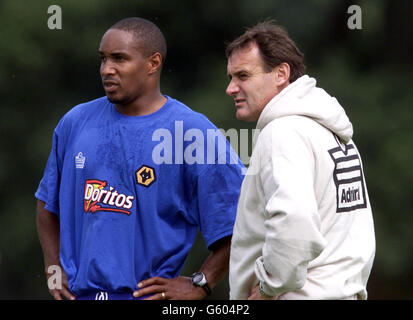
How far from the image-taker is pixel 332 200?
9.36 ft

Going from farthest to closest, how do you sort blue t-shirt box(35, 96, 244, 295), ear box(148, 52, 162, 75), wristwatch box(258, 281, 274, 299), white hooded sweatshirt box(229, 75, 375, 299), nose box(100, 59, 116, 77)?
ear box(148, 52, 162, 75) < nose box(100, 59, 116, 77) < blue t-shirt box(35, 96, 244, 295) < wristwatch box(258, 281, 274, 299) < white hooded sweatshirt box(229, 75, 375, 299)

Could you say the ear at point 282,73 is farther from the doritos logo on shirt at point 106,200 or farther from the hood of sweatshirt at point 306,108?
the doritos logo on shirt at point 106,200

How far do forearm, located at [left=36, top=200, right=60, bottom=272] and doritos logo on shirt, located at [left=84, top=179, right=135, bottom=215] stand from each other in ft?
1.12

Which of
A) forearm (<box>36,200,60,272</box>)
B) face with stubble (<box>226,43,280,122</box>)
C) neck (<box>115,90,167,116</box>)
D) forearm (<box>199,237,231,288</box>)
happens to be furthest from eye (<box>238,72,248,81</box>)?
forearm (<box>36,200,60,272</box>)

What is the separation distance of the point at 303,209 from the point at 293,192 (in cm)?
6

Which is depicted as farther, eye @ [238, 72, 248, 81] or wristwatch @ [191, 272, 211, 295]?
wristwatch @ [191, 272, 211, 295]

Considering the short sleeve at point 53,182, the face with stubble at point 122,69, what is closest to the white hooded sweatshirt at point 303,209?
the face with stubble at point 122,69

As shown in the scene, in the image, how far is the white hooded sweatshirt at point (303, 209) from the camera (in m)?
2.65

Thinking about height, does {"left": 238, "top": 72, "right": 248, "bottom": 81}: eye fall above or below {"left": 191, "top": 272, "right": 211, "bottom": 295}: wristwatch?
above

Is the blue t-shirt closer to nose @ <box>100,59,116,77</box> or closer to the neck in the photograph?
the neck

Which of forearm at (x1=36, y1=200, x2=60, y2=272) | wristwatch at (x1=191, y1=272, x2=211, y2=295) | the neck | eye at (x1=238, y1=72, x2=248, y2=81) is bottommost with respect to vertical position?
wristwatch at (x1=191, y1=272, x2=211, y2=295)

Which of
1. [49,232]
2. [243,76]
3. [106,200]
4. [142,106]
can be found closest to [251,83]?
[243,76]

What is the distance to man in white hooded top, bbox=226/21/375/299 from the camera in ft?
8.72
